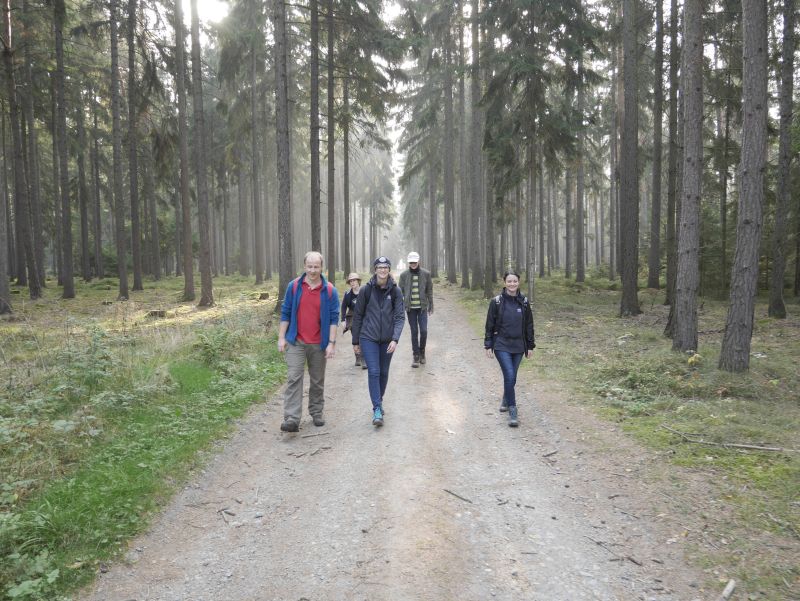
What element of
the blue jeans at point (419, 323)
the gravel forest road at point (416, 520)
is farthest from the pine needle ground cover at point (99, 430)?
the blue jeans at point (419, 323)

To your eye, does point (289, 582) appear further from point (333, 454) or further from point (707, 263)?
point (707, 263)

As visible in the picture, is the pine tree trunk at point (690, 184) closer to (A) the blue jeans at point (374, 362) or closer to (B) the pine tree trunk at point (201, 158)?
(A) the blue jeans at point (374, 362)

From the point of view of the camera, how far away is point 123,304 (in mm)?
18422

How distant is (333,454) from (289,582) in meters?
2.28

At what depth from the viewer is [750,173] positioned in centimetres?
760

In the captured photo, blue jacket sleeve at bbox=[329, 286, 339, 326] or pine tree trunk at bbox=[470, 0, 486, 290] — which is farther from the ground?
pine tree trunk at bbox=[470, 0, 486, 290]

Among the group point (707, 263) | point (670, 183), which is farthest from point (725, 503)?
point (707, 263)

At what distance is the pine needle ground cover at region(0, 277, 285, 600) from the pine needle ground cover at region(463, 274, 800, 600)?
459cm

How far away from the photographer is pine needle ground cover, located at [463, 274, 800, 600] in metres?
3.80

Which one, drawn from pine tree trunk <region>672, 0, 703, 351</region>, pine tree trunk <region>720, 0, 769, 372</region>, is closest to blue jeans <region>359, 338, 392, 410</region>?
pine tree trunk <region>720, 0, 769, 372</region>

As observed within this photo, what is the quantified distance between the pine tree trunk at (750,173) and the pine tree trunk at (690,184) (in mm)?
1274

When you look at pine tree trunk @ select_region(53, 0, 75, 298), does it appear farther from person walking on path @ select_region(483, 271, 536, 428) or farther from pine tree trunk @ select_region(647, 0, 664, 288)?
pine tree trunk @ select_region(647, 0, 664, 288)

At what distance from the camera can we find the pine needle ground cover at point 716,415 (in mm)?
3801

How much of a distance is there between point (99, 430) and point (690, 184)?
9.88 m
